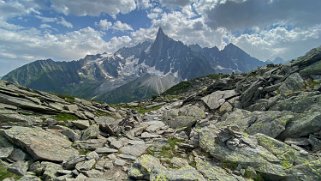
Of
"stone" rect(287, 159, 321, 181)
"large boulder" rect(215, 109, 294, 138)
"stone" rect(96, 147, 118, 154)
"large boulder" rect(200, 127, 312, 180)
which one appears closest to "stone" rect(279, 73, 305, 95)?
"large boulder" rect(215, 109, 294, 138)

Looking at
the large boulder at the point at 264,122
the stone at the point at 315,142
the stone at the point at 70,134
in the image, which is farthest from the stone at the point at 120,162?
the stone at the point at 315,142

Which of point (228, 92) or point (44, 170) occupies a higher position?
point (228, 92)

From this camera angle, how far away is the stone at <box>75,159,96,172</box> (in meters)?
20.2

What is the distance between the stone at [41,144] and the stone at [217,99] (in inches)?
935

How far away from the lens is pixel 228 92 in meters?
47.2

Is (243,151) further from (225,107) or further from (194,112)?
(225,107)

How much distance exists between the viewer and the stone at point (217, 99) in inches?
1700

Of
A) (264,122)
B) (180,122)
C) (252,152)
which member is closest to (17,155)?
(252,152)

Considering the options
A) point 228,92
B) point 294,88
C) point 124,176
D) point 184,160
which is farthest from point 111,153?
point 228,92

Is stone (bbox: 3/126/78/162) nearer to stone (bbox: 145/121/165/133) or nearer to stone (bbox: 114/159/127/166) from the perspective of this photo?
stone (bbox: 114/159/127/166)

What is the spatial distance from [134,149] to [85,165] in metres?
5.27

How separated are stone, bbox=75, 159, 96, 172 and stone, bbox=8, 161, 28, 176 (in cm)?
359

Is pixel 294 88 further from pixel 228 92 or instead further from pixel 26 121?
pixel 26 121

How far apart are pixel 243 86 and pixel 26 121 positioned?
105 feet
